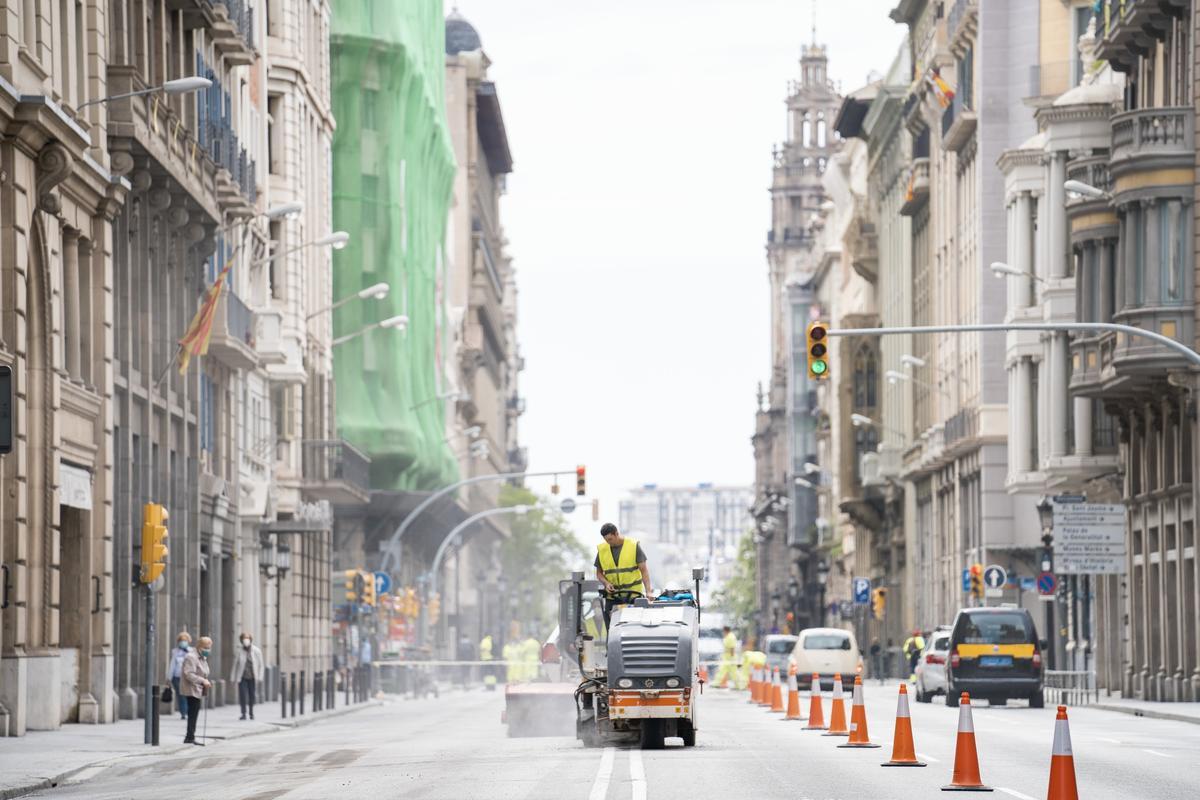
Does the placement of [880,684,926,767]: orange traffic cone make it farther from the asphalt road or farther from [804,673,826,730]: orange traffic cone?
[804,673,826,730]: orange traffic cone

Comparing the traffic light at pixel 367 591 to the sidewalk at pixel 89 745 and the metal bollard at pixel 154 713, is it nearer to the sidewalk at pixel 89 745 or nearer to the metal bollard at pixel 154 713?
the sidewalk at pixel 89 745

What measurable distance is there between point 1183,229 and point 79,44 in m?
21.7

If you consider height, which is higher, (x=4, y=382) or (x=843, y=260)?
(x=843, y=260)

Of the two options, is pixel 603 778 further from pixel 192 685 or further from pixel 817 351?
pixel 817 351

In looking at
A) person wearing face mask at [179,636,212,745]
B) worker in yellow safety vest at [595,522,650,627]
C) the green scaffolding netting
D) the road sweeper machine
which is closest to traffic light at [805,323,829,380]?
the road sweeper machine

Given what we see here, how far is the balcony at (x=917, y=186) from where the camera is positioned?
95.4 m

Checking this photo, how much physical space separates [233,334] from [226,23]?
23.5 feet

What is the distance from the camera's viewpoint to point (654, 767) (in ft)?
83.4

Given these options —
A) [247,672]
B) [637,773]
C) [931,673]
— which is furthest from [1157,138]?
[637,773]

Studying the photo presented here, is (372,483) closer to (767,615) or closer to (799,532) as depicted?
(799,532)

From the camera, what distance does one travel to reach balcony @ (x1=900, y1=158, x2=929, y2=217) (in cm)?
9538

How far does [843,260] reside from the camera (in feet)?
453

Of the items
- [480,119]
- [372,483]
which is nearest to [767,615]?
[480,119]

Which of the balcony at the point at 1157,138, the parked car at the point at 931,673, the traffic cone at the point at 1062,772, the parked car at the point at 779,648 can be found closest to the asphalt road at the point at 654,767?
the traffic cone at the point at 1062,772
